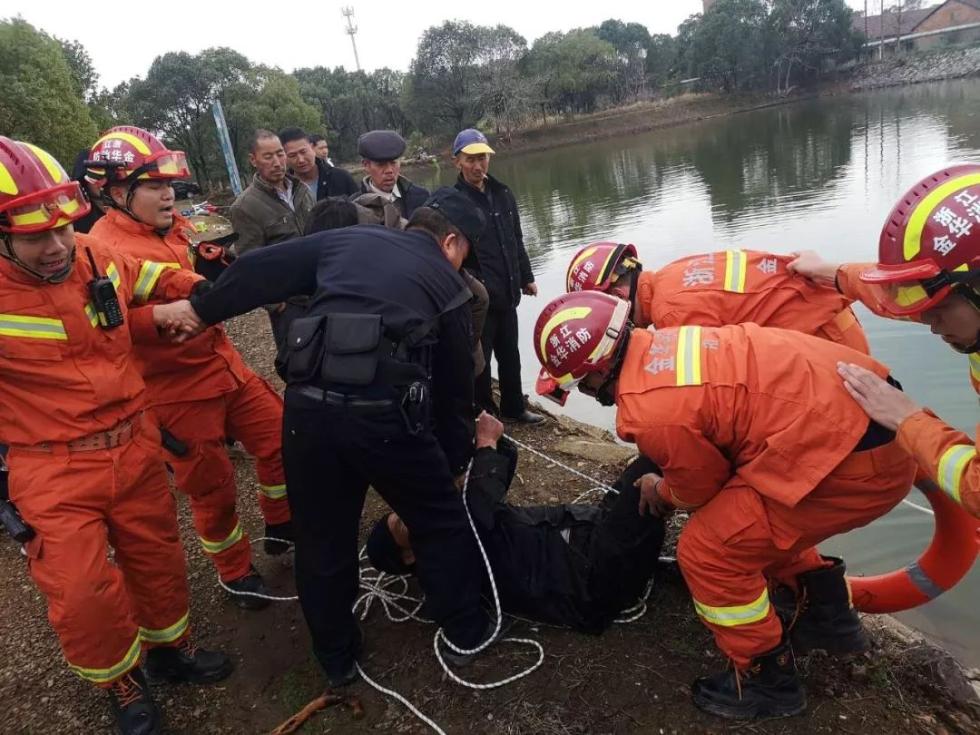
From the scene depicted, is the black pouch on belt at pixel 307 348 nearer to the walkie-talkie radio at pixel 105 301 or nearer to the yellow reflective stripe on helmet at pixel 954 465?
the walkie-talkie radio at pixel 105 301

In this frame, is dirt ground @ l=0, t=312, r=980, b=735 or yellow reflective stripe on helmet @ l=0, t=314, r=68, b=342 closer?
yellow reflective stripe on helmet @ l=0, t=314, r=68, b=342

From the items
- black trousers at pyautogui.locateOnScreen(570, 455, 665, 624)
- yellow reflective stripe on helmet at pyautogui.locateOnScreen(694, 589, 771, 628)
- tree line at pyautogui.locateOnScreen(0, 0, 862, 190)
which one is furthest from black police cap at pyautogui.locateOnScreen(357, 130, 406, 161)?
tree line at pyautogui.locateOnScreen(0, 0, 862, 190)

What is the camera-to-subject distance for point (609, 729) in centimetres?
255

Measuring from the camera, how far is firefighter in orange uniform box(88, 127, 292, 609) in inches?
123

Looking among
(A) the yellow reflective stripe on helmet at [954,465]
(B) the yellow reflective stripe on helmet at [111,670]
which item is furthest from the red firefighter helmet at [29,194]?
Result: (A) the yellow reflective stripe on helmet at [954,465]

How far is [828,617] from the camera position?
9.14 feet

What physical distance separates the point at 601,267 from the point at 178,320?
2.25 m

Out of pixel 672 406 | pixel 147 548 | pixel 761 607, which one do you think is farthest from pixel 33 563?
pixel 761 607

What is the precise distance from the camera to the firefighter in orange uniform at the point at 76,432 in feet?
7.89

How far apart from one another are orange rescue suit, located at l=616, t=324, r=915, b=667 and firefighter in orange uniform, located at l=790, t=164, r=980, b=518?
27 cm

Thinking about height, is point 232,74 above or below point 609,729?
above

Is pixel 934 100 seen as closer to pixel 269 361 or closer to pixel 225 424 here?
pixel 269 361

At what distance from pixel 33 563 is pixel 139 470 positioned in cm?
48

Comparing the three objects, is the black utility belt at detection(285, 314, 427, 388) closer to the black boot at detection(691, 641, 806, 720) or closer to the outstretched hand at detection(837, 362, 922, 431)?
the outstretched hand at detection(837, 362, 922, 431)
